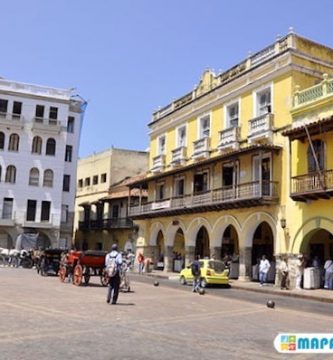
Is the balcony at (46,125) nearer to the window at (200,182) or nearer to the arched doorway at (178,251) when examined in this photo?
the arched doorway at (178,251)

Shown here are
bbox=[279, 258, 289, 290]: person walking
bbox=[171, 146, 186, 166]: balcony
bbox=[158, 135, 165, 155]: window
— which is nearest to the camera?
bbox=[279, 258, 289, 290]: person walking

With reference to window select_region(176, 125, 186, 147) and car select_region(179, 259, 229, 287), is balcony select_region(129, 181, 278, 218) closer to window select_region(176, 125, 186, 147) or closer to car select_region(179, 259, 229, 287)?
car select_region(179, 259, 229, 287)

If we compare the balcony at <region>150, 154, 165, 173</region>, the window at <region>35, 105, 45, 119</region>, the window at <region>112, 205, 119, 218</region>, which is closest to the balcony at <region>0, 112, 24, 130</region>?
the window at <region>35, 105, 45, 119</region>

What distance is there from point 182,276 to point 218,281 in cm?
268

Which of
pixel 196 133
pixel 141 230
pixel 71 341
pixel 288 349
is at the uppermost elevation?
pixel 196 133

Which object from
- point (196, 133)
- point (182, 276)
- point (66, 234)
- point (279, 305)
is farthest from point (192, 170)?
A: point (66, 234)

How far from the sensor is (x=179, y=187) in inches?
1459

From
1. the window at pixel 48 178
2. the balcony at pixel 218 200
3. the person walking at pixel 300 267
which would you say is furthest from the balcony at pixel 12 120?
the person walking at pixel 300 267

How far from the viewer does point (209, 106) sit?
34281 millimetres

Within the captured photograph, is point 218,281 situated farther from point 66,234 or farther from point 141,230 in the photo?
point 66,234

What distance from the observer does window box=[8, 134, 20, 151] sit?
50.6 meters

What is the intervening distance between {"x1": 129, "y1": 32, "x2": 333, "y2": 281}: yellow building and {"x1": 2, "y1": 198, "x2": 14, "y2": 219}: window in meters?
14.9

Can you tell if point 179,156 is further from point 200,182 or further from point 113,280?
point 113,280

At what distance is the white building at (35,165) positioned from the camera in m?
49.8
